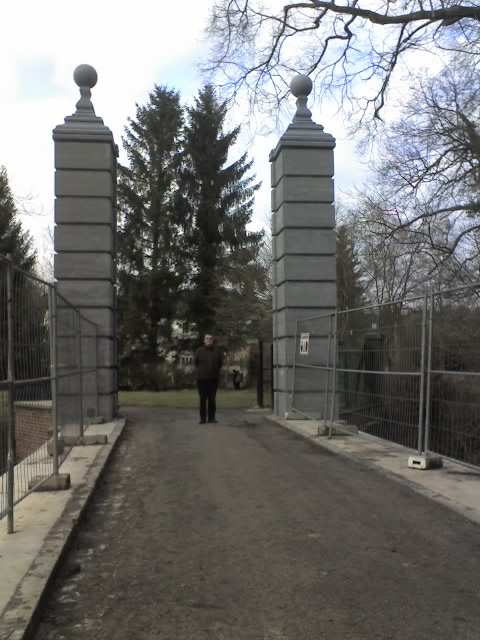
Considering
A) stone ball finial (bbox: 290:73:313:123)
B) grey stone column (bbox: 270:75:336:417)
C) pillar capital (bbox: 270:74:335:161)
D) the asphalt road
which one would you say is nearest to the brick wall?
the asphalt road

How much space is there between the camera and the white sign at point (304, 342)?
13.2m

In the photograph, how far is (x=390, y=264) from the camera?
31656 mm

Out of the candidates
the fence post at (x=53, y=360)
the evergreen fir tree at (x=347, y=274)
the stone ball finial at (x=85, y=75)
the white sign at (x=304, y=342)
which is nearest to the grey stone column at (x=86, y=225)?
the stone ball finial at (x=85, y=75)

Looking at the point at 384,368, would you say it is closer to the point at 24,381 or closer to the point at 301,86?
the point at 24,381

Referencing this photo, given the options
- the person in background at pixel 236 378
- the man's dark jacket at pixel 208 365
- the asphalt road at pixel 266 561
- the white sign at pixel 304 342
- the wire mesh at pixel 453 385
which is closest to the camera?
the asphalt road at pixel 266 561

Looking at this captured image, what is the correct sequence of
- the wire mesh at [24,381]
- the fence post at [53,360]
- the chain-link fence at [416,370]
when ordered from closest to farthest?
the wire mesh at [24,381] < the fence post at [53,360] < the chain-link fence at [416,370]

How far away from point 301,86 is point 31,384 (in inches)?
455

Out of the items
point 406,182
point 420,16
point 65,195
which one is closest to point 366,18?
point 420,16

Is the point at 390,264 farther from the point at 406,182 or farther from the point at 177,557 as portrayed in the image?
the point at 177,557

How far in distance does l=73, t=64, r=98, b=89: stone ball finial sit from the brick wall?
9524mm

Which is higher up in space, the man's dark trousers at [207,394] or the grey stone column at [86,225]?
the grey stone column at [86,225]

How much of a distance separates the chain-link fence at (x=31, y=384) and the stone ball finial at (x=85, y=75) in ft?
23.4

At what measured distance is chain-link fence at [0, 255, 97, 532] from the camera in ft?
17.0

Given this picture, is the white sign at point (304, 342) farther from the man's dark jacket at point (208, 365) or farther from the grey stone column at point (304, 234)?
the man's dark jacket at point (208, 365)
